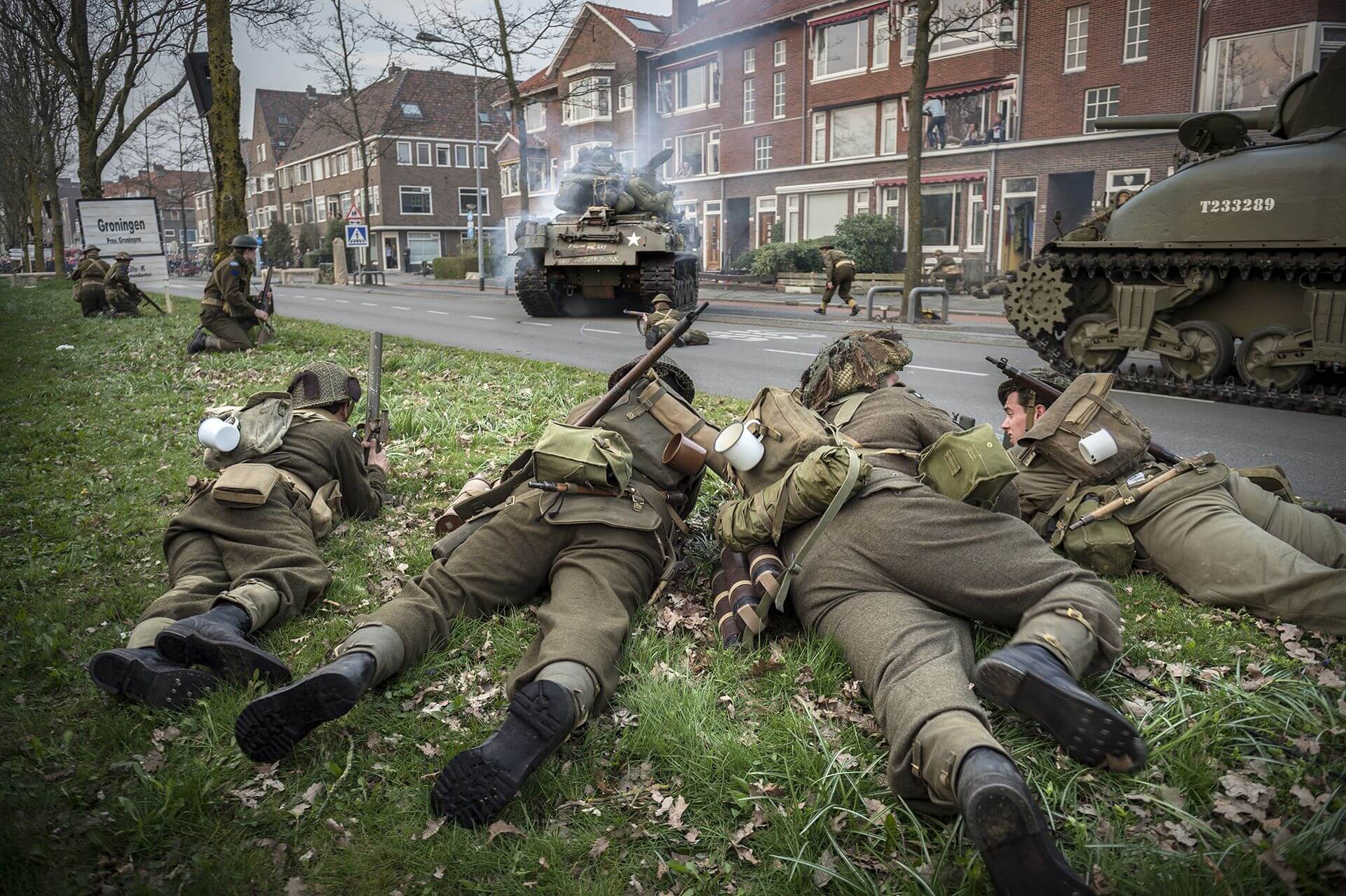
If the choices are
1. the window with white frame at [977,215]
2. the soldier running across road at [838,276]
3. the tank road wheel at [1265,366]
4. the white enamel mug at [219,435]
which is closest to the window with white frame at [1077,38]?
the window with white frame at [977,215]

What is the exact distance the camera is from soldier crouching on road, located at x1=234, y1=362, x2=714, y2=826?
2855mm

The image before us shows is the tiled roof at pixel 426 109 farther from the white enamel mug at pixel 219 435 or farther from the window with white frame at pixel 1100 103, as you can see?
the white enamel mug at pixel 219 435

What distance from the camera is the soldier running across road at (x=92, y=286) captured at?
2112 cm

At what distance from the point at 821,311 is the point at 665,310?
10047 mm

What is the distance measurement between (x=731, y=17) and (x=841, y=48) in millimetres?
5867

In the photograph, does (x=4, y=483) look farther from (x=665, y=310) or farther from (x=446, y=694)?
(x=665, y=310)

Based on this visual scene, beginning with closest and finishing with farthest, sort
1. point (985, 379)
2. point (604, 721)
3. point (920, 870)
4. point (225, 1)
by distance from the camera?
point (920, 870) < point (604, 721) < point (985, 379) < point (225, 1)

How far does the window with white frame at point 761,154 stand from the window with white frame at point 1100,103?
13.5m

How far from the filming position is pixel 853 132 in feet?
120

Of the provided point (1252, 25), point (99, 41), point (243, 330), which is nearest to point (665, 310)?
point (243, 330)

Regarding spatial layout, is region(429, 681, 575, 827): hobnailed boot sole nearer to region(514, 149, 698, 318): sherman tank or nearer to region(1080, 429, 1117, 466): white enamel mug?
region(1080, 429, 1117, 466): white enamel mug

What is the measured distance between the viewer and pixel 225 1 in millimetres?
15141

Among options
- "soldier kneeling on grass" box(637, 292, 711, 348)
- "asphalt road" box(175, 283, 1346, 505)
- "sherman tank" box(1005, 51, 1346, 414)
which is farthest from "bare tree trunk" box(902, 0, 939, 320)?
"soldier kneeling on grass" box(637, 292, 711, 348)

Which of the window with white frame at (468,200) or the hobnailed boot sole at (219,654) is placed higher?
the window with white frame at (468,200)
